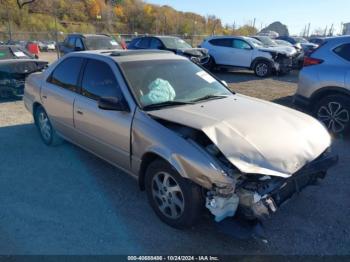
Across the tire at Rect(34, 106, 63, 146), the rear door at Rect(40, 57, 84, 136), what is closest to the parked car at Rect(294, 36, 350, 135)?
the rear door at Rect(40, 57, 84, 136)

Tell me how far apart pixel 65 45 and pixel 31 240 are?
41.9 ft

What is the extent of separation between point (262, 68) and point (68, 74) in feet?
33.9

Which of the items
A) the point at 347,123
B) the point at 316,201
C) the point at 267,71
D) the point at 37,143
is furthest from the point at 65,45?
the point at 316,201

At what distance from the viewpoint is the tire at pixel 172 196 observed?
300 centimetres

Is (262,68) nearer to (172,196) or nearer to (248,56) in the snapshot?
(248,56)

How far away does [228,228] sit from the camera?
2.87 meters

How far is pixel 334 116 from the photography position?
5.85 metres

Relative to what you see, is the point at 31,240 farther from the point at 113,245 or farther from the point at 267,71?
the point at 267,71

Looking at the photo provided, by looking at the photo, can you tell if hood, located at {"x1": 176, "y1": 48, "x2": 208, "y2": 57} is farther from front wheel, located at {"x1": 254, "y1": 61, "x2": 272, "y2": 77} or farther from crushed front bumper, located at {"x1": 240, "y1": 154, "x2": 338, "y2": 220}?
crushed front bumper, located at {"x1": 240, "y1": 154, "x2": 338, "y2": 220}

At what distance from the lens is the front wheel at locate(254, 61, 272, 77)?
13414 millimetres

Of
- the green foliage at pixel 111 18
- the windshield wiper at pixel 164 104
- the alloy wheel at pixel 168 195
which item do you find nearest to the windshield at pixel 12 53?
the windshield wiper at pixel 164 104

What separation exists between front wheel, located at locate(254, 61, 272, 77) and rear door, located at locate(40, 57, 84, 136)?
33.3 ft

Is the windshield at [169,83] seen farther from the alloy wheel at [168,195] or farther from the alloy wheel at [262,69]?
the alloy wheel at [262,69]

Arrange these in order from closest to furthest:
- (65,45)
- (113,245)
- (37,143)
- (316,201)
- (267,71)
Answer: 1. (113,245)
2. (316,201)
3. (37,143)
4. (267,71)
5. (65,45)
